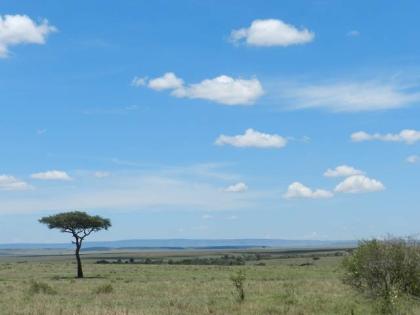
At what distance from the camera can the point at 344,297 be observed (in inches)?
1105

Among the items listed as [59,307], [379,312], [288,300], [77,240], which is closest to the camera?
[379,312]

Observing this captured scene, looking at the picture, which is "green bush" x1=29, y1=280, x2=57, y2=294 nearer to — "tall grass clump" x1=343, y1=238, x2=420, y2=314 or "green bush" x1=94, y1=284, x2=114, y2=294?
"green bush" x1=94, y1=284, x2=114, y2=294

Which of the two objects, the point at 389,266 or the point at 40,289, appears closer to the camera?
the point at 389,266

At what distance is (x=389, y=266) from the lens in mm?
23641

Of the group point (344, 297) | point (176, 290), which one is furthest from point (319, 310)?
point (176, 290)

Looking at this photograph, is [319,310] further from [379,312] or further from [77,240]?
[77,240]

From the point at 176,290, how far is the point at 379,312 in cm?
1719

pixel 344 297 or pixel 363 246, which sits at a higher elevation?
pixel 363 246

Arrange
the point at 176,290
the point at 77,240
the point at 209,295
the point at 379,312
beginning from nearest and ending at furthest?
the point at 379,312, the point at 209,295, the point at 176,290, the point at 77,240

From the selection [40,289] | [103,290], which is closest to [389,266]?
[103,290]

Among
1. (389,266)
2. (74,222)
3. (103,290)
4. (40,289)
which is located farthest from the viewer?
(74,222)

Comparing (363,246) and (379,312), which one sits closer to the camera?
(379,312)

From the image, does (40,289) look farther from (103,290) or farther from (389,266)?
(389,266)

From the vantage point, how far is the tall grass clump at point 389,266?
23562 millimetres
